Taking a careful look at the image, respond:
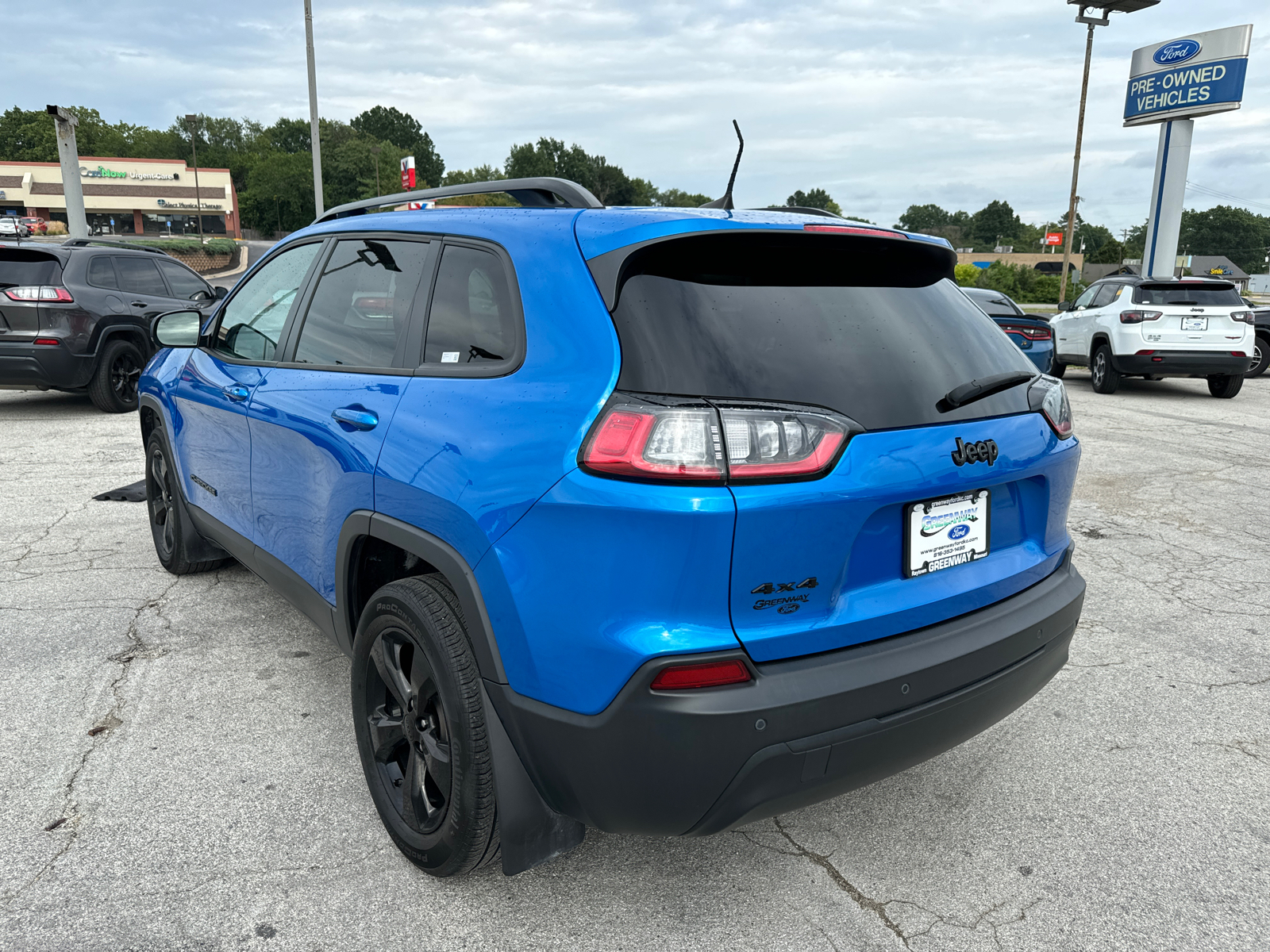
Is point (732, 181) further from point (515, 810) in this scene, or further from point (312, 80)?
point (312, 80)

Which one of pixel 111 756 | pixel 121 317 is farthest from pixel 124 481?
pixel 111 756

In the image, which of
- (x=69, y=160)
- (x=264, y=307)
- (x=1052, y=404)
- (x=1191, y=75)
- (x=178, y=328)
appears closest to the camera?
(x=1052, y=404)

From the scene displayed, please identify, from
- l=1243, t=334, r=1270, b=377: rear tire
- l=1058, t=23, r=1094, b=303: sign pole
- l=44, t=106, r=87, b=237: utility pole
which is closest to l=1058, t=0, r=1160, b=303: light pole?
l=1058, t=23, r=1094, b=303: sign pole

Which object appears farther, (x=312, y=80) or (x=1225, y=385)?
(x=312, y=80)

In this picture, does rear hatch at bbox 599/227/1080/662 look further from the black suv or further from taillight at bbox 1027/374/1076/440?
the black suv

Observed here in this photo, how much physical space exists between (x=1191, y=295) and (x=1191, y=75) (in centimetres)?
1944

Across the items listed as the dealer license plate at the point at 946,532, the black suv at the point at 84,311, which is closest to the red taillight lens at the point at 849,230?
the dealer license plate at the point at 946,532

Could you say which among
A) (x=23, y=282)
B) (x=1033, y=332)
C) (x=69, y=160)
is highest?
(x=69, y=160)

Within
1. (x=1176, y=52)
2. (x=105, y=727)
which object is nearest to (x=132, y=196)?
(x=1176, y=52)

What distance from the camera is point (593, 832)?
2684 millimetres

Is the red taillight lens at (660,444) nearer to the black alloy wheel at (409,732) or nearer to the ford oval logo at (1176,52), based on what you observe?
the black alloy wheel at (409,732)

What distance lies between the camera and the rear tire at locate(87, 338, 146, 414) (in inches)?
382

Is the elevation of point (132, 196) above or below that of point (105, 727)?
above

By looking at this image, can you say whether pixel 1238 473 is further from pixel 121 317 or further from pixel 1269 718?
pixel 121 317
